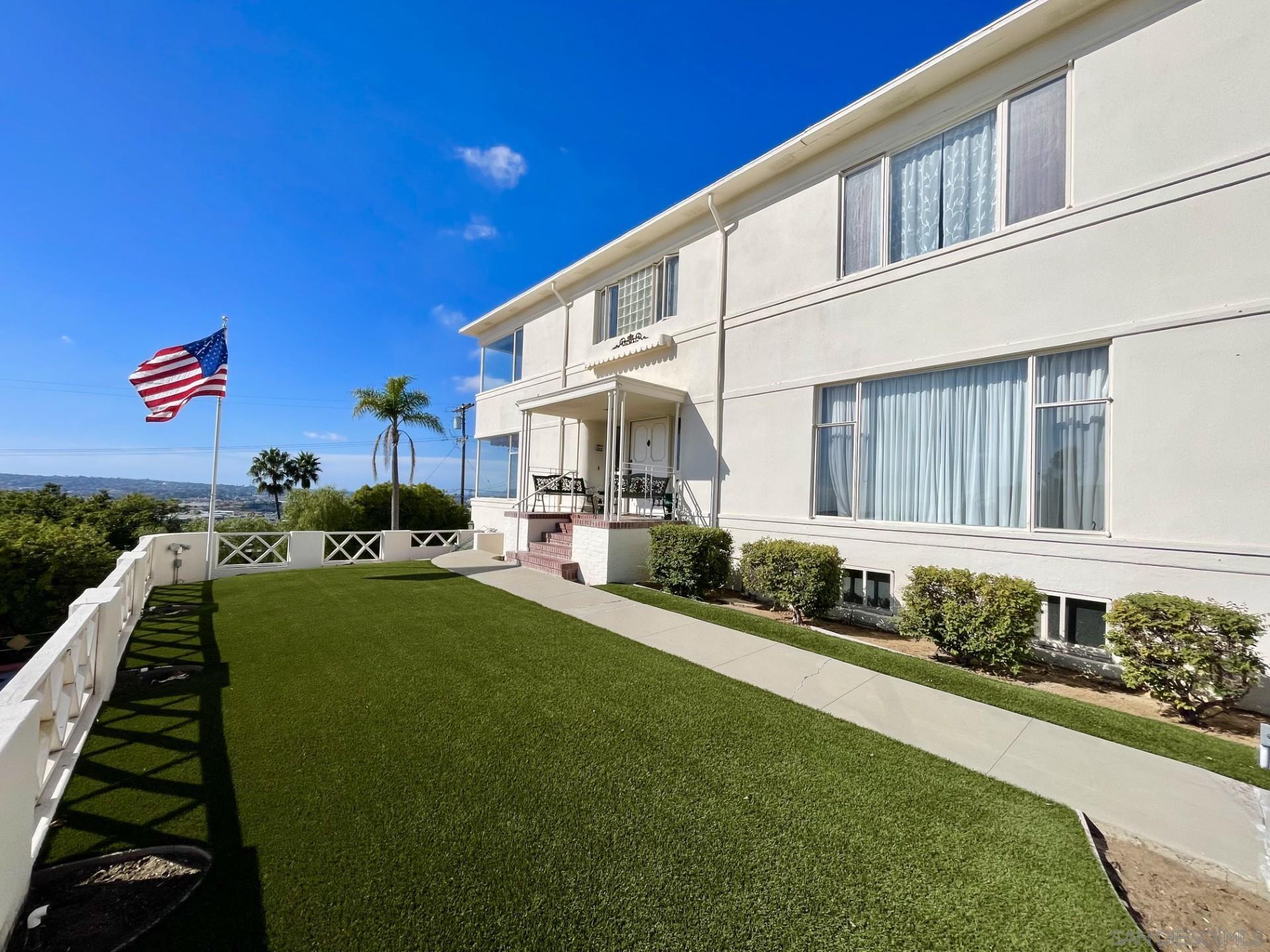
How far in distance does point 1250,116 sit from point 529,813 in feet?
29.2

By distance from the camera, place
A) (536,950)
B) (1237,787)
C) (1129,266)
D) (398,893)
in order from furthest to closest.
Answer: (1129,266), (1237,787), (398,893), (536,950)

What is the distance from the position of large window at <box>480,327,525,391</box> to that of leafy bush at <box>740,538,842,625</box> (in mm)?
11396

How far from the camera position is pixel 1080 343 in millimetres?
5801

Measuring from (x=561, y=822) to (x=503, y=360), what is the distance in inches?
653

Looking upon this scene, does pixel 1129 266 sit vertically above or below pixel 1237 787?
above

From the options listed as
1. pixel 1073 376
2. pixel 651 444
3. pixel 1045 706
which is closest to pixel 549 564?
pixel 651 444

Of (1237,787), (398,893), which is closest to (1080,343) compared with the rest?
(1237,787)

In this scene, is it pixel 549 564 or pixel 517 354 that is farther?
pixel 517 354

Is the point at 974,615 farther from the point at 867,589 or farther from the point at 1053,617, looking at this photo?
the point at 867,589

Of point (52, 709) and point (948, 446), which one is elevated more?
point (948, 446)

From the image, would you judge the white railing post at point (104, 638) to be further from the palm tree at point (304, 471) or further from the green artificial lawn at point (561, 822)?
the palm tree at point (304, 471)

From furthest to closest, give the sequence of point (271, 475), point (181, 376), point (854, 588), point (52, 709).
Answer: point (271, 475), point (181, 376), point (854, 588), point (52, 709)

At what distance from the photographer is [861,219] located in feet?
26.7

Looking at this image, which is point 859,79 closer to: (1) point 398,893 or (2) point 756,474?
(2) point 756,474
